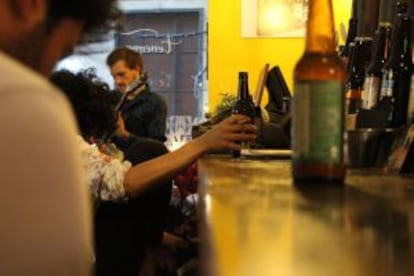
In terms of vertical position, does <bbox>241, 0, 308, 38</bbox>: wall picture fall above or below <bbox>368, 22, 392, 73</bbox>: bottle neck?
above

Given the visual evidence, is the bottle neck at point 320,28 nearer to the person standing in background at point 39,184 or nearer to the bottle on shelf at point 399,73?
the bottle on shelf at point 399,73

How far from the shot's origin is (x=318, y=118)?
3.35 ft

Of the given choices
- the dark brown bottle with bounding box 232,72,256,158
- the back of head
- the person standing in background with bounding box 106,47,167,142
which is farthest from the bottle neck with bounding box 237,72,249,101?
the back of head

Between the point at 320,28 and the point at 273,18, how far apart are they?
2546 mm

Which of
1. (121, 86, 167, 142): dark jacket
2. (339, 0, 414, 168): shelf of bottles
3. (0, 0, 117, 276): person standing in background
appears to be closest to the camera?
(0, 0, 117, 276): person standing in background

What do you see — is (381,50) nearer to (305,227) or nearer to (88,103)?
(88,103)

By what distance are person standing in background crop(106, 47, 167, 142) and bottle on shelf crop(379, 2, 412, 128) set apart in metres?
2.35

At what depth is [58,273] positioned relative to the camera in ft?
1.71

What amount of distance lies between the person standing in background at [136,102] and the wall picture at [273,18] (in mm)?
641

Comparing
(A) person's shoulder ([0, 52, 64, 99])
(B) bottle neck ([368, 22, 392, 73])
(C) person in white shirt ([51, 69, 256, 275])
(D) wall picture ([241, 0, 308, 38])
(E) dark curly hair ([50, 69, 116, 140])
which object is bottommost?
→ (C) person in white shirt ([51, 69, 256, 275])

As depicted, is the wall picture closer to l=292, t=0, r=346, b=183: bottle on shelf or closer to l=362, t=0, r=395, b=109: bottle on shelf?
l=362, t=0, r=395, b=109: bottle on shelf

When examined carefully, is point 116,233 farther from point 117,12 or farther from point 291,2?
point 291,2

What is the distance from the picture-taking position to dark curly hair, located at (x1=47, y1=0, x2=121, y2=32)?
2.22ft

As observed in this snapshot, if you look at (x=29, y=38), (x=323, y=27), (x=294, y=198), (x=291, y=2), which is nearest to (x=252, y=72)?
(x=291, y=2)
